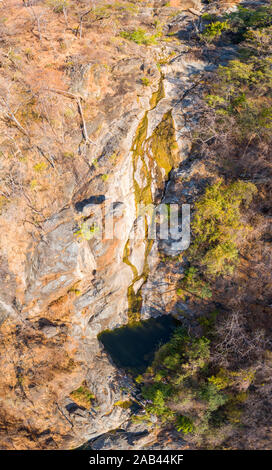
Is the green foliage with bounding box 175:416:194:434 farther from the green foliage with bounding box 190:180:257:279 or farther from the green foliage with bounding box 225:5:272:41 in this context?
the green foliage with bounding box 225:5:272:41

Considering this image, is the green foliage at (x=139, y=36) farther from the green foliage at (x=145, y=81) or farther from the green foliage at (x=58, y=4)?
the green foliage at (x=58, y=4)

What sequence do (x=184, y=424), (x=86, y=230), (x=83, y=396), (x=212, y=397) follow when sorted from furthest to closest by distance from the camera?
(x=83, y=396)
(x=184, y=424)
(x=86, y=230)
(x=212, y=397)

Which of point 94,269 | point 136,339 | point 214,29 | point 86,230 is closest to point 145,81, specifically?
point 214,29

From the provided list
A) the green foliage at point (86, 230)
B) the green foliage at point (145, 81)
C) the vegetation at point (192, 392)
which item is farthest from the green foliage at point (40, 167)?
the vegetation at point (192, 392)

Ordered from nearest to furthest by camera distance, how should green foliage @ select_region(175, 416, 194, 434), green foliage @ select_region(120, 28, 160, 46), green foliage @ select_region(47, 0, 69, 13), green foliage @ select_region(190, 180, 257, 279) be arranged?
green foliage @ select_region(190, 180, 257, 279), green foliage @ select_region(175, 416, 194, 434), green foliage @ select_region(47, 0, 69, 13), green foliage @ select_region(120, 28, 160, 46)

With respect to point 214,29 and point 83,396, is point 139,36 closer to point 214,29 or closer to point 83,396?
point 214,29

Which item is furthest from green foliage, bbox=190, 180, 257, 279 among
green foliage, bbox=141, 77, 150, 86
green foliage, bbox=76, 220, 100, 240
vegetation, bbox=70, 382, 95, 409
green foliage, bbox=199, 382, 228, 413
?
vegetation, bbox=70, 382, 95, 409
